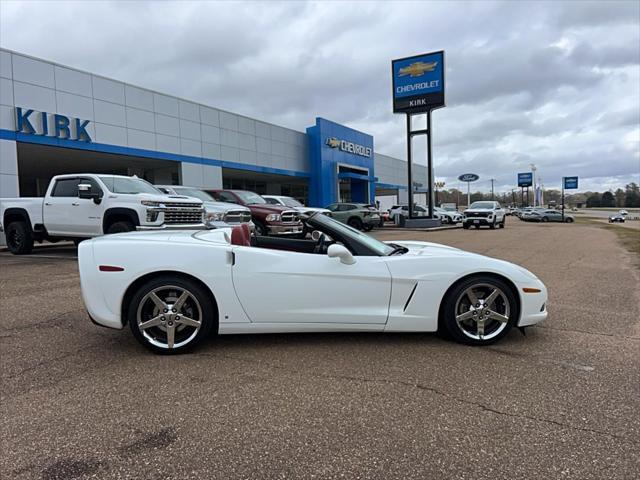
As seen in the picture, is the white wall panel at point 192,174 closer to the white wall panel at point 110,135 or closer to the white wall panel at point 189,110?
the white wall panel at point 189,110

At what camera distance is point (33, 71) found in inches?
671

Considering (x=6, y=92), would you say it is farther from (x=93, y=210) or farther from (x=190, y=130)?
(x=93, y=210)

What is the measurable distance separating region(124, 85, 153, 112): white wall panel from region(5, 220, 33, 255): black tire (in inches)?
454

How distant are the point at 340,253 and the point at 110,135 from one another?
20.0 m

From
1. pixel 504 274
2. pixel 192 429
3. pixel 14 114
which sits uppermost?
pixel 14 114

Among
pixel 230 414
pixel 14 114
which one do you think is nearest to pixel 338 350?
pixel 230 414

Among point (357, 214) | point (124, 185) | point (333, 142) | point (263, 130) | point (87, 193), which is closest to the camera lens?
point (87, 193)

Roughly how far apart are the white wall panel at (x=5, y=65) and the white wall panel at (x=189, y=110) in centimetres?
872

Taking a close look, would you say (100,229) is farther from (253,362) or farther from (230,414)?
(230,414)

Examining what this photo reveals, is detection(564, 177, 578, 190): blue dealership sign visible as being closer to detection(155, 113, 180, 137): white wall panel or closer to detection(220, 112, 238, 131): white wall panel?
detection(220, 112, 238, 131): white wall panel

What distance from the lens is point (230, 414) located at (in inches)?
108

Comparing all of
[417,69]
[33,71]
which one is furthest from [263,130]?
[33,71]

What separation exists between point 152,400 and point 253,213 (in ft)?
34.8

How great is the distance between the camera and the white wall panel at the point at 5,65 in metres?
16.0
